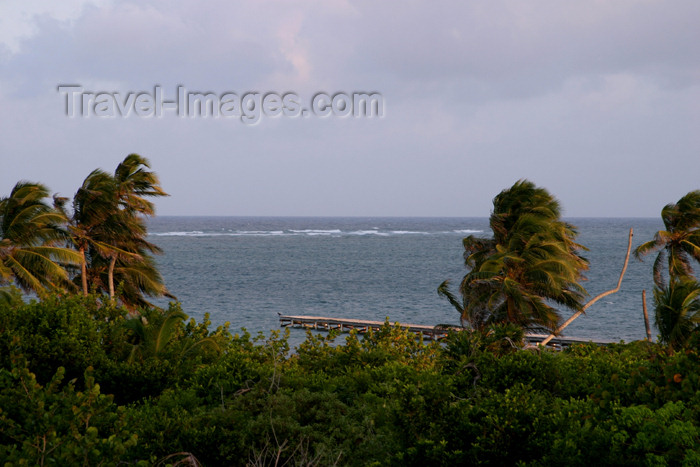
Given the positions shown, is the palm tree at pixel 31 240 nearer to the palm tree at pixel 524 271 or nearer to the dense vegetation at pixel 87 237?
the dense vegetation at pixel 87 237

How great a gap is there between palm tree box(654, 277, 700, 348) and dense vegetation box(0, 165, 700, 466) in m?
0.04

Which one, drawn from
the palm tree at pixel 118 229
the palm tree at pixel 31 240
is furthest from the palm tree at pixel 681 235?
the palm tree at pixel 31 240

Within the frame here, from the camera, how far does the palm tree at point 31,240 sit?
50.0 ft

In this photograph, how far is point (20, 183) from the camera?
16.2 meters

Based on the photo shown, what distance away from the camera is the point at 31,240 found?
15.8 meters

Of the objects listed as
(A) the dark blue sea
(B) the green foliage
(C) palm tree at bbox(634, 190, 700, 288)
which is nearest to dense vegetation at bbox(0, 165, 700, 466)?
(B) the green foliage

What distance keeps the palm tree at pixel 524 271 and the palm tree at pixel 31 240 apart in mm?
11386

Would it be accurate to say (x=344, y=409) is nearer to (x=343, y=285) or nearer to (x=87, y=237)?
(x=87, y=237)

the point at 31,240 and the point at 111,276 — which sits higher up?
the point at 31,240

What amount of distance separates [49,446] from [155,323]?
6.04 meters

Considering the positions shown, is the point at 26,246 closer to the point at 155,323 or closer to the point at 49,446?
the point at 155,323

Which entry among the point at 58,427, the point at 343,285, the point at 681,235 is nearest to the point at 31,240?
the point at 58,427

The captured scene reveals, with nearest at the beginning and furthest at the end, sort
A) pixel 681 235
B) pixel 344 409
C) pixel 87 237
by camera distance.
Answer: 1. pixel 344 409
2. pixel 87 237
3. pixel 681 235

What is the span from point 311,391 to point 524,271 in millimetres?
10816
